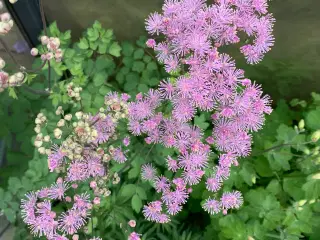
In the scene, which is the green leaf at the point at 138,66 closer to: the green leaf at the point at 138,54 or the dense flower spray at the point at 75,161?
the green leaf at the point at 138,54

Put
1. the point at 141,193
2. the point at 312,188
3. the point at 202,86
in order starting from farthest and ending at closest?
the point at 141,193
the point at 312,188
the point at 202,86

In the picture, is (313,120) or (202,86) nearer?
(202,86)

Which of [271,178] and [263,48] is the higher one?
[263,48]

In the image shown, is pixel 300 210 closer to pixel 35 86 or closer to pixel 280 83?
pixel 280 83

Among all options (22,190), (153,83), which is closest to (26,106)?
(22,190)

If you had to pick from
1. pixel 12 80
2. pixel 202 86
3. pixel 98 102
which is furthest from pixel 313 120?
pixel 12 80

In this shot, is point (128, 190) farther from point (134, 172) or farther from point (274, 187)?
point (274, 187)

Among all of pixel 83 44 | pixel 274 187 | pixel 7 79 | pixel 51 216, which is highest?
pixel 7 79

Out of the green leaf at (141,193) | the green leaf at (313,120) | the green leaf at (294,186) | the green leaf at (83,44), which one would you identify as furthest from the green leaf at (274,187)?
the green leaf at (83,44)
